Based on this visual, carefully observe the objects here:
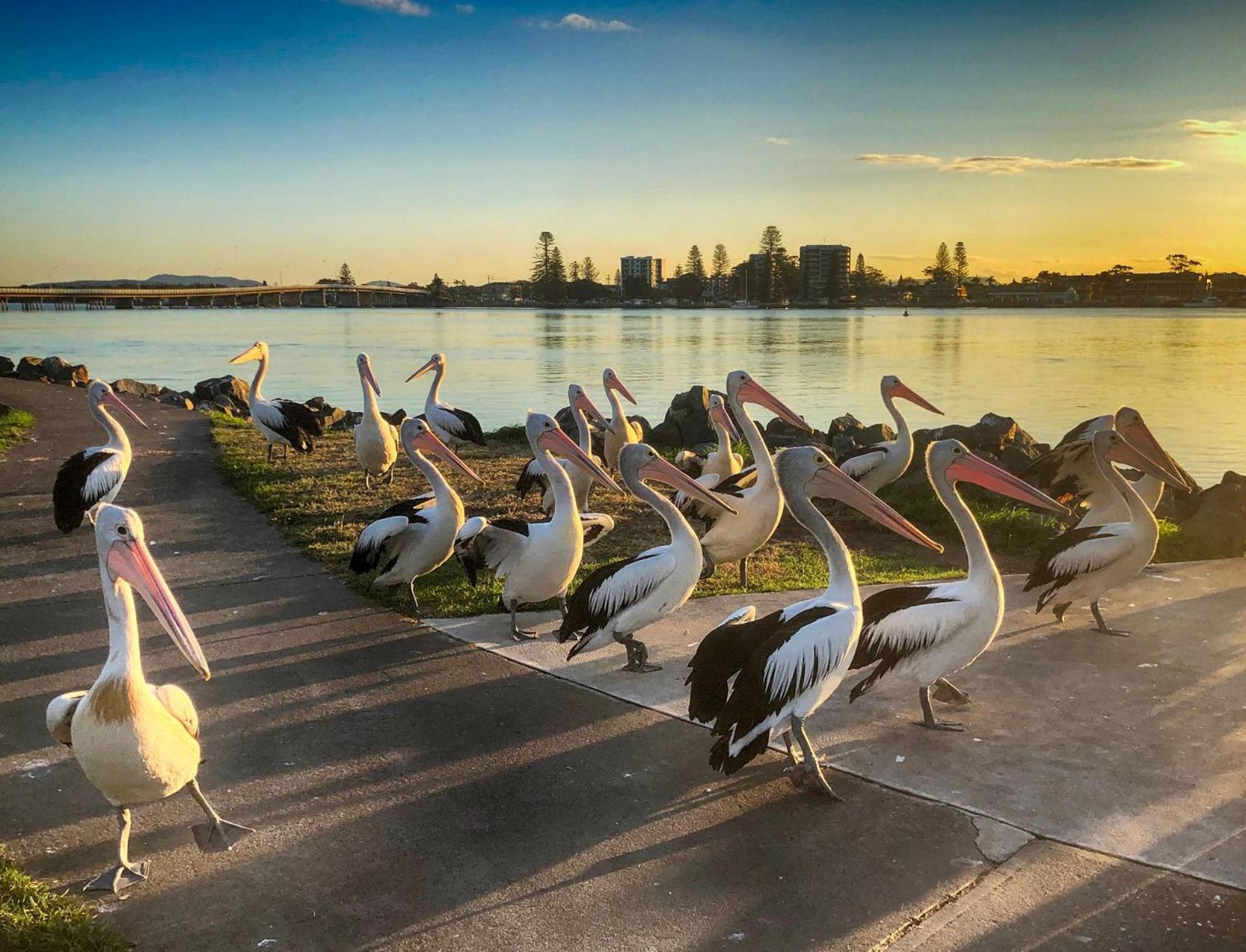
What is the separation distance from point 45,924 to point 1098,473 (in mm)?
6983

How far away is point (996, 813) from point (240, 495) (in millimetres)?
8064

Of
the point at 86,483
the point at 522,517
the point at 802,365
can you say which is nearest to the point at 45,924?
the point at 86,483

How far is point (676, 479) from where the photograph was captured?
17.5 ft

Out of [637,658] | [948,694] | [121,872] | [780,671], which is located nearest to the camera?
[121,872]

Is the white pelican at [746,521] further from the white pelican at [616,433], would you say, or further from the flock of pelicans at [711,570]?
the white pelican at [616,433]

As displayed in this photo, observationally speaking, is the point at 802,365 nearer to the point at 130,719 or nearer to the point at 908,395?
the point at 908,395

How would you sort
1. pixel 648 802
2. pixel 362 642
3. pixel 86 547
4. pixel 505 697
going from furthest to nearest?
pixel 86 547 → pixel 362 642 → pixel 505 697 → pixel 648 802

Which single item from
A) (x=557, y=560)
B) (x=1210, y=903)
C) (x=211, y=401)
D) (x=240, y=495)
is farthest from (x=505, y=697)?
(x=211, y=401)

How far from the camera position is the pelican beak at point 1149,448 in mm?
6668

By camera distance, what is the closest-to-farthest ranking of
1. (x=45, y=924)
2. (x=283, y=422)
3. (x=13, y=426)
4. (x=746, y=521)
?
1. (x=45, y=924)
2. (x=746, y=521)
3. (x=283, y=422)
4. (x=13, y=426)

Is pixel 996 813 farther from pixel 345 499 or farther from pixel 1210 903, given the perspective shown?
pixel 345 499

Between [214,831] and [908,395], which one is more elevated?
[908,395]

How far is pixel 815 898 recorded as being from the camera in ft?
10.1

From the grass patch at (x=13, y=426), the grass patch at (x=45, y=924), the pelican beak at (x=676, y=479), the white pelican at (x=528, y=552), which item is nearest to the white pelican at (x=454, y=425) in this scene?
the grass patch at (x=13, y=426)
